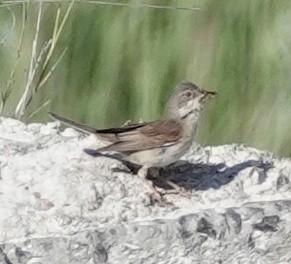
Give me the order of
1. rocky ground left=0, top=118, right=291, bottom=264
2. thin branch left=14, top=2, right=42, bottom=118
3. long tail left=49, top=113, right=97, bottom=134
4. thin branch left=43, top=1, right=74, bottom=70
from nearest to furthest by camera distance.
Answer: rocky ground left=0, top=118, right=291, bottom=264, long tail left=49, top=113, right=97, bottom=134, thin branch left=14, top=2, right=42, bottom=118, thin branch left=43, top=1, right=74, bottom=70

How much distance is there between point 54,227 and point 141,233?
11.7 inches

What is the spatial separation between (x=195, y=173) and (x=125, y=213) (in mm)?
652

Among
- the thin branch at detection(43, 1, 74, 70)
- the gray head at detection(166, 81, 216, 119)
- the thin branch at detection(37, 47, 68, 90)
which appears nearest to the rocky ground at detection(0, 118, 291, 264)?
the gray head at detection(166, 81, 216, 119)

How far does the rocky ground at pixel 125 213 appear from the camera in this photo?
16.1ft

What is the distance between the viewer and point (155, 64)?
7.08m

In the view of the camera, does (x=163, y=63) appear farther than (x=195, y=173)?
Yes

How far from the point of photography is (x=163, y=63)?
23.3ft

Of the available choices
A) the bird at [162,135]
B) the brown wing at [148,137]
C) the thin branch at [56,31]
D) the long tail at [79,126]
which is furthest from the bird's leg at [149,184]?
the thin branch at [56,31]

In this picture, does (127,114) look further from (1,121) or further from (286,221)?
(286,221)

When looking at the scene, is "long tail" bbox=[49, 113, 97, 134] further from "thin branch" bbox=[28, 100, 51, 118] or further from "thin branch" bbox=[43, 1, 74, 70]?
"thin branch" bbox=[43, 1, 74, 70]

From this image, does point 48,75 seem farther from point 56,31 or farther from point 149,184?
point 149,184

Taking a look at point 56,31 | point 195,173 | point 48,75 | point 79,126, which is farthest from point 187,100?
point 56,31

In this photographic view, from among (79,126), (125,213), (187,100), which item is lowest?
(125,213)

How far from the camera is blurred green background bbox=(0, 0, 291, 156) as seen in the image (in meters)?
6.97
